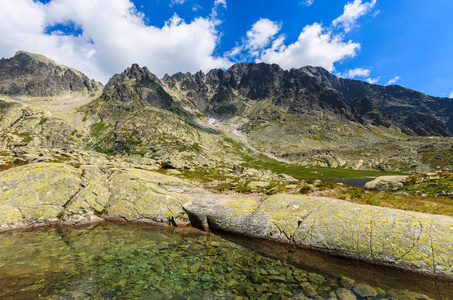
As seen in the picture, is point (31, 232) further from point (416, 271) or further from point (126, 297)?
point (416, 271)

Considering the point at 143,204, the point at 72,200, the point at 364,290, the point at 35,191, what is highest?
the point at 364,290

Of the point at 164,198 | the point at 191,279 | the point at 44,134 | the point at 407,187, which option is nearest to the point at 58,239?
the point at 164,198

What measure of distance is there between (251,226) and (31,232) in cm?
1902

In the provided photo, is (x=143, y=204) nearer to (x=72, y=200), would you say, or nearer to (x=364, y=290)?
(x=72, y=200)

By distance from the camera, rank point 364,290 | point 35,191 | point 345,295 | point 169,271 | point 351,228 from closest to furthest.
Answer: point 345,295 → point 364,290 → point 169,271 → point 351,228 → point 35,191

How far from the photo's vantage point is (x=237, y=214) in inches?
696

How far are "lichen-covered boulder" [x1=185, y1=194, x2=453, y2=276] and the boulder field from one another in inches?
1.7

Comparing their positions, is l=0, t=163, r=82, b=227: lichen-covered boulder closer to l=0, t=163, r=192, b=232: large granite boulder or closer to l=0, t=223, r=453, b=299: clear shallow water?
l=0, t=163, r=192, b=232: large granite boulder

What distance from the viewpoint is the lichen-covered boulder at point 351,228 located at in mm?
10859

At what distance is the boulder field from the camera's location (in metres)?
11.4

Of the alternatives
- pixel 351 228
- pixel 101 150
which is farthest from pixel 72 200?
pixel 101 150

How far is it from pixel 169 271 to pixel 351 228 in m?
12.5

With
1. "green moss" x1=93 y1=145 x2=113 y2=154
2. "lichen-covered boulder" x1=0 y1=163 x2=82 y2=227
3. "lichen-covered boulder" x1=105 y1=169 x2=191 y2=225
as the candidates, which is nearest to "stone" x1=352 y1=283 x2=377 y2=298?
"lichen-covered boulder" x1=105 y1=169 x2=191 y2=225

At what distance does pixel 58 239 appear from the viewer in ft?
Answer: 49.4
